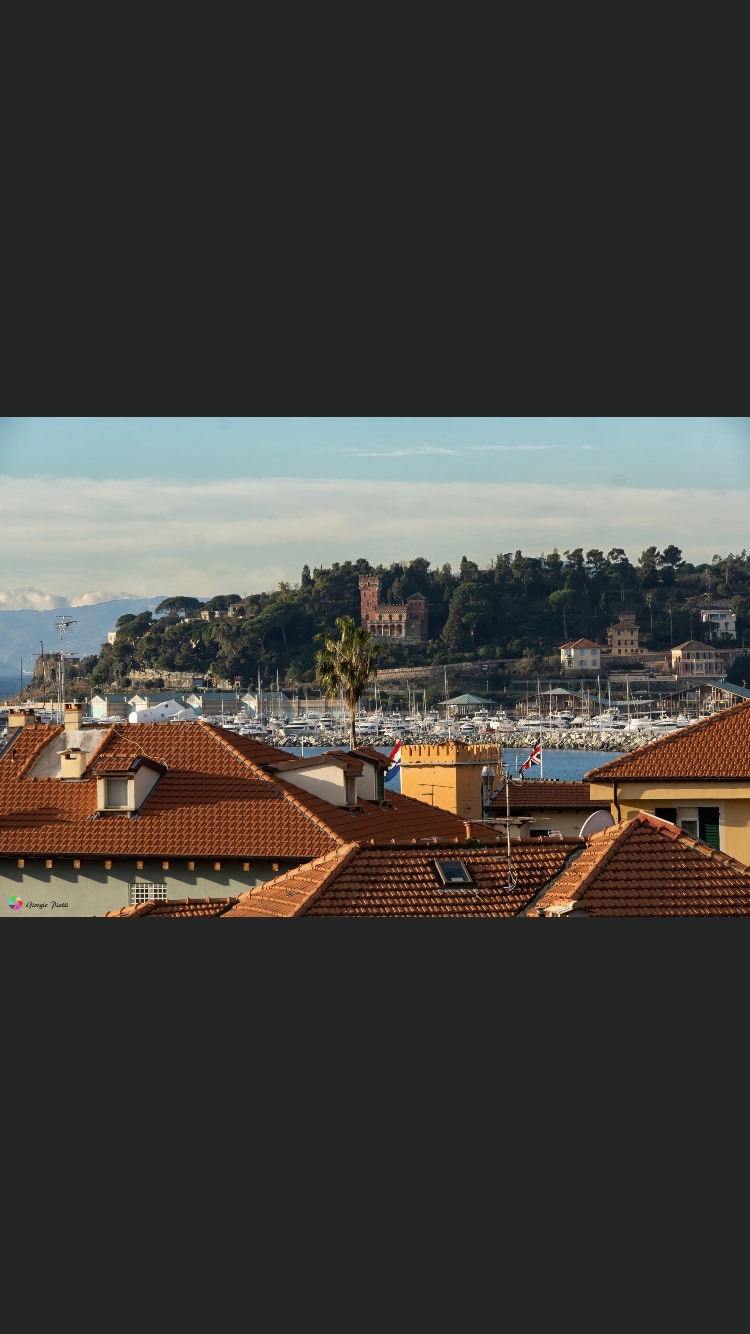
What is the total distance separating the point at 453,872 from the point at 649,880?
5.38ft

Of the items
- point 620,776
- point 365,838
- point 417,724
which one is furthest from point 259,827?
point 417,724

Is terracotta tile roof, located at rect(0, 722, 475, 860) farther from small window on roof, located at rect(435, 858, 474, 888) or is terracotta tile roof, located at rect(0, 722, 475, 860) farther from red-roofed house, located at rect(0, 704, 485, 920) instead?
small window on roof, located at rect(435, 858, 474, 888)

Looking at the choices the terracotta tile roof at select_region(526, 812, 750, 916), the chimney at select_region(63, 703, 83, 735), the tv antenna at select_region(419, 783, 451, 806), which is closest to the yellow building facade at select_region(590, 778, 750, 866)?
the terracotta tile roof at select_region(526, 812, 750, 916)

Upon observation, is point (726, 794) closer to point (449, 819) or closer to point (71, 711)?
point (449, 819)

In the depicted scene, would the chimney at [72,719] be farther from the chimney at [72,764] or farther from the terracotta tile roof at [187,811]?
the chimney at [72,764]

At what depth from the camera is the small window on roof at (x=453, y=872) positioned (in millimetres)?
15078

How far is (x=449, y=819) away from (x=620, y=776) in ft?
15.5

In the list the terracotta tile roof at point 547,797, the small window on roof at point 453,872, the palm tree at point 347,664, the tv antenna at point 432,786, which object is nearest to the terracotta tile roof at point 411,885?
the small window on roof at point 453,872

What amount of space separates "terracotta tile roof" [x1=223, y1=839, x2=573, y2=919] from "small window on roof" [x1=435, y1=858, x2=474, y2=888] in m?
0.05

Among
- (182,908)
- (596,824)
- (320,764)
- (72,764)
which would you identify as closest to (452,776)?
(320,764)

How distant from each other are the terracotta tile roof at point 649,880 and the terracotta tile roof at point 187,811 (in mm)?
4860

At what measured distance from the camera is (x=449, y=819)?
2453 cm

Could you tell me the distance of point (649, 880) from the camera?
48.2ft

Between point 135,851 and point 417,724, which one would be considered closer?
point 135,851
